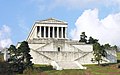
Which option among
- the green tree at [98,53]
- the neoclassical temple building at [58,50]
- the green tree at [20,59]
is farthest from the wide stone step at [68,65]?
the green tree at [20,59]

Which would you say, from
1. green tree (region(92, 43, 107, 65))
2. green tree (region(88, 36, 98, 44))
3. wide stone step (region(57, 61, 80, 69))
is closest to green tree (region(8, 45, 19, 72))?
wide stone step (region(57, 61, 80, 69))

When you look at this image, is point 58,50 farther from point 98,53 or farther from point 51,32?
point 51,32

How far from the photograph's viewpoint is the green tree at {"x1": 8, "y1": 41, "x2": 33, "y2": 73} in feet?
211

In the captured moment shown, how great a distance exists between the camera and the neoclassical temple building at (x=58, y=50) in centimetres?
8012

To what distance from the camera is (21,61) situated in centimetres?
6862

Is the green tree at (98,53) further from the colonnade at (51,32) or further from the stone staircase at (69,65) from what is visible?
the colonnade at (51,32)

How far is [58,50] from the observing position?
87.4 metres

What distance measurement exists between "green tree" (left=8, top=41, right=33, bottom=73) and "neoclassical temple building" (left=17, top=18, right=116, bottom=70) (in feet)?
20.8

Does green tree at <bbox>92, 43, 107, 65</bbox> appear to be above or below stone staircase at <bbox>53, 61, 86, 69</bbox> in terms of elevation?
above

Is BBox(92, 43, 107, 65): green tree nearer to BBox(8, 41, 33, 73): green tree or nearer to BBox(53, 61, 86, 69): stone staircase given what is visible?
BBox(53, 61, 86, 69): stone staircase

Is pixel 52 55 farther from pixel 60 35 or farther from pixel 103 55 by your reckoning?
pixel 60 35

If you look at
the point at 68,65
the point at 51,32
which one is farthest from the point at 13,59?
the point at 51,32

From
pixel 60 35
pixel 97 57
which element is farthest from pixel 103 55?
pixel 60 35

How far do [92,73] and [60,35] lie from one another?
41591 millimetres
